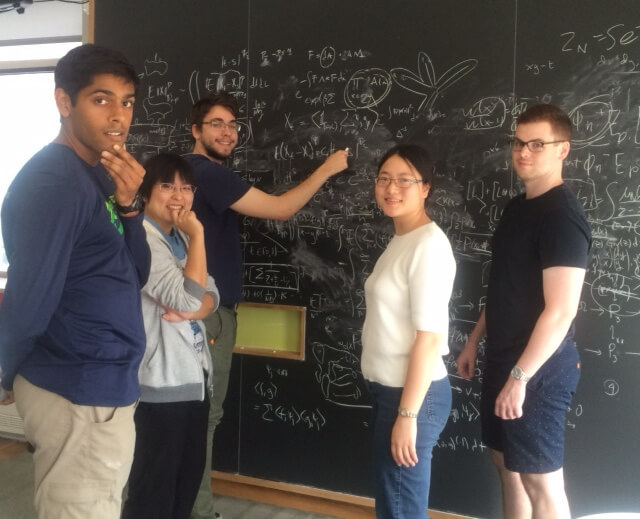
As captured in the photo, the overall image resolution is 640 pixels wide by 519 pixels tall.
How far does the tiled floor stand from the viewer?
270cm

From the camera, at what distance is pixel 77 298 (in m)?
1.42

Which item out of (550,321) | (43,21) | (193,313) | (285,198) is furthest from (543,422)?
(43,21)

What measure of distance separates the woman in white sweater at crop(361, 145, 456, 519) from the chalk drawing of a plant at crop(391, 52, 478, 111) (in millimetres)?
817

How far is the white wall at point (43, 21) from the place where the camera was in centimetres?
337

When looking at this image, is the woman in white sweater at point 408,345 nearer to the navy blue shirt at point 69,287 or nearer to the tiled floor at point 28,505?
the navy blue shirt at point 69,287

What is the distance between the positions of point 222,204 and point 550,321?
135 cm

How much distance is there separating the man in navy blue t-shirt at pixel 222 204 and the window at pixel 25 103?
1.71 meters

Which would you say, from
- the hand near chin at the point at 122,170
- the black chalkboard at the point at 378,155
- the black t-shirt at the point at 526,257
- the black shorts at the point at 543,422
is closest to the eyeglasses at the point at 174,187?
the hand near chin at the point at 122,170

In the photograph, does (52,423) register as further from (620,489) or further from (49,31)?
(49,31)

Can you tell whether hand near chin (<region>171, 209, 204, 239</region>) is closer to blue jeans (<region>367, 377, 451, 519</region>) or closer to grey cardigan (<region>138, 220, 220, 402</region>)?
grey cardigan (<region>138, 220, 220, 402</region>)

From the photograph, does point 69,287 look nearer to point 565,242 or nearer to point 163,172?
point 163,172

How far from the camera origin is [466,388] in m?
2.48

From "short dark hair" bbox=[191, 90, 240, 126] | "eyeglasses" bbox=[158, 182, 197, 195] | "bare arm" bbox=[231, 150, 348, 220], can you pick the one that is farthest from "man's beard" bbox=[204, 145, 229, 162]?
"eyeglasses" bbox=[158, 182, 197, 195]

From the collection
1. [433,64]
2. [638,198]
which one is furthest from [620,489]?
[433,64]
